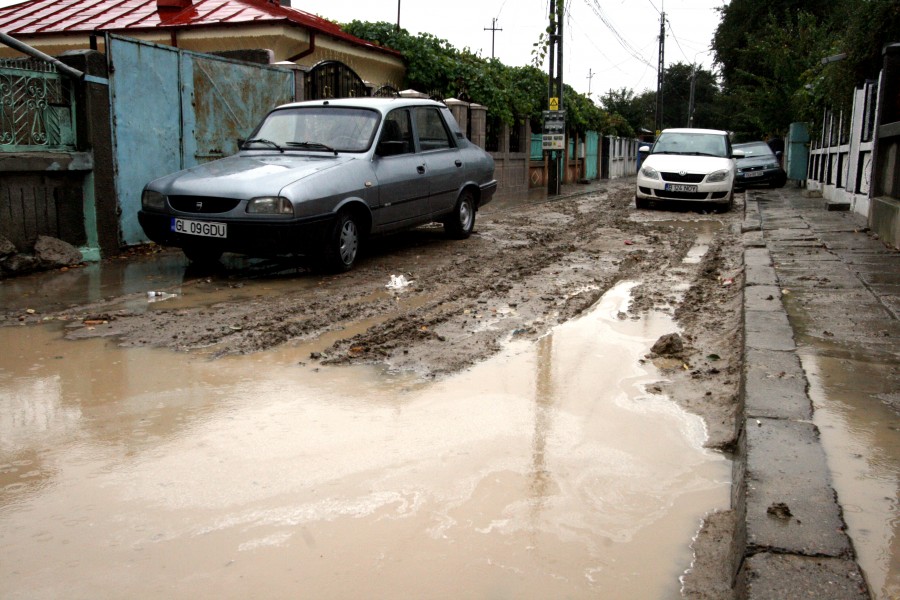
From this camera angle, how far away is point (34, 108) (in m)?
7.73

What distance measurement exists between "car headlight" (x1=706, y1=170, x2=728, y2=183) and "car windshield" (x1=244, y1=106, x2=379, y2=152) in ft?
27.0

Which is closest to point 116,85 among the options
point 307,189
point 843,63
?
point 307,189

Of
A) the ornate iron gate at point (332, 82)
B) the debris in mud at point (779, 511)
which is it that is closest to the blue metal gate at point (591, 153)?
the ornate iron gate at point (332, 82)

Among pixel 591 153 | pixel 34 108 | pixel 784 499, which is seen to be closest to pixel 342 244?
pixel 34 108

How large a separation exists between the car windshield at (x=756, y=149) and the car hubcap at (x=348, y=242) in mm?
18132

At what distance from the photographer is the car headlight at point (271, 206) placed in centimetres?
689

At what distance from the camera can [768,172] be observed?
22.0 meters

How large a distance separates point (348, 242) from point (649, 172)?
8882mm

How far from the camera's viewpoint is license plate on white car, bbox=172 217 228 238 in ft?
22.8

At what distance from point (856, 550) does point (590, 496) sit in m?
0.91

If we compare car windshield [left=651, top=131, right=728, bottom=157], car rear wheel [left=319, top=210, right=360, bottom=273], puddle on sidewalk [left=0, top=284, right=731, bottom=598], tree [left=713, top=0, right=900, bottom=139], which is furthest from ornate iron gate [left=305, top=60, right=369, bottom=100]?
puddle on sidewalk [left=0, top=284, right=731, bottom=598]

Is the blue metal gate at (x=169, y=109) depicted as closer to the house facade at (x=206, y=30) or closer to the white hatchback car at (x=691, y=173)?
the house facade at (x=206, y=30)

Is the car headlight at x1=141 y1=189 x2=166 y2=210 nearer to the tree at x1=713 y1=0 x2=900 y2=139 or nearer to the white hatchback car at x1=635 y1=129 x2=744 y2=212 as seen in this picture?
the tree at x1=713 y1=0 x2=900 y2=139

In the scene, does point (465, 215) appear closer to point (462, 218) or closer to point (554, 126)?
point (462, 218)
